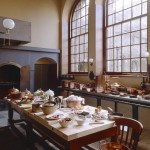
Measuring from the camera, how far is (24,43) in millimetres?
7363

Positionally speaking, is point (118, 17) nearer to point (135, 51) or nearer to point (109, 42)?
point (109, 42)

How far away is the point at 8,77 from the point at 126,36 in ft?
17.0

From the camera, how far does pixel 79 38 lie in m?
7.98

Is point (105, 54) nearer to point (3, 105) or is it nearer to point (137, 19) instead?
point (137, 19)

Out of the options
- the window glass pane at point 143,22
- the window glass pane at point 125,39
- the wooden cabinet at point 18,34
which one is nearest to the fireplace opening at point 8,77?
the wooden cabinet at point 18,34

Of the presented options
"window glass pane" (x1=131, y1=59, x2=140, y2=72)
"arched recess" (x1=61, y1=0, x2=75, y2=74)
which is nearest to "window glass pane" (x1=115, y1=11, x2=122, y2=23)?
"window glass pane" (x1=131, y1=59, x2=140, y2=72)

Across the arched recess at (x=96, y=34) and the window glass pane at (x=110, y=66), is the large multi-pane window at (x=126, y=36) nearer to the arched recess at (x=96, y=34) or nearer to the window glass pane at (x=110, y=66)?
the window glass pane at (x=110, y=66)

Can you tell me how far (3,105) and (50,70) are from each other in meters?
2.63

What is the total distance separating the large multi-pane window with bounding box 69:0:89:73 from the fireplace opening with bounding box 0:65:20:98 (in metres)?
2.41

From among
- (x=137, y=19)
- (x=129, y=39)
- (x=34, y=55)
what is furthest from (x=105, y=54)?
(x=34, y=55)

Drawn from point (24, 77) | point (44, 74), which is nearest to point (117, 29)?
point (24, 77)

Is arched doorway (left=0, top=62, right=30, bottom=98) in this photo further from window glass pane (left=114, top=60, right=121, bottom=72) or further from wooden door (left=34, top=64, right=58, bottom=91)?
window glass pane (left=114, top=60, right=121, bottom=72)

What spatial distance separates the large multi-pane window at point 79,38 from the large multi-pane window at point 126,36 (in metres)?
1.18

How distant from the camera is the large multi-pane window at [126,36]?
537 centimetres
